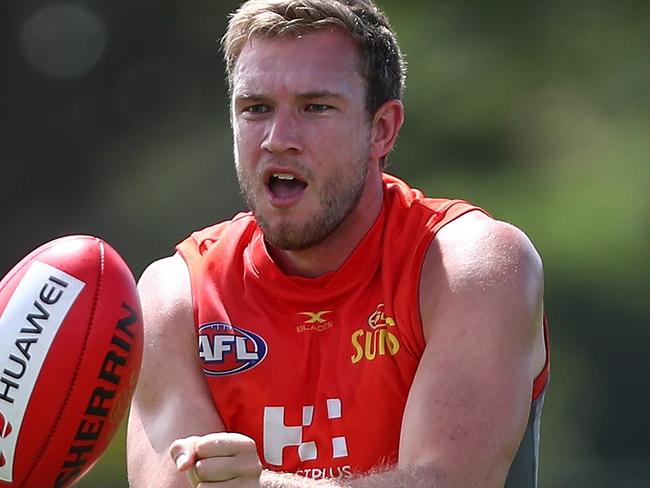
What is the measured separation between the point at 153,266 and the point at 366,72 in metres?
0.74

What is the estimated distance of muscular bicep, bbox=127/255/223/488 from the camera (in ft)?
9.79

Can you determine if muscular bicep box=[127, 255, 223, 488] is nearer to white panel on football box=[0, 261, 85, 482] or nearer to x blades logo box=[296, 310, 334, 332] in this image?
x blades logo box=[296, 310, 334, 332]

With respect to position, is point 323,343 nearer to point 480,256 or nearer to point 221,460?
point 480,256

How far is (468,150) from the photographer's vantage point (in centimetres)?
595

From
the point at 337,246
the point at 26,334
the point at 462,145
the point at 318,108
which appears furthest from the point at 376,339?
the point at 462,145

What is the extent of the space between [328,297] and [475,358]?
466 mm

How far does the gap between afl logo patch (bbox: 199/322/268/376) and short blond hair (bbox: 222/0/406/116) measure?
24.7 inches

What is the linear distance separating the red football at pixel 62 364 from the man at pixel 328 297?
412mm

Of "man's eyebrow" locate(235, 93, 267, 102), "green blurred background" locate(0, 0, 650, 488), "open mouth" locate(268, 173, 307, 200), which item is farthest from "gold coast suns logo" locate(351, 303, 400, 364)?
"green blurred background" locate(0, 0, 650, 488)

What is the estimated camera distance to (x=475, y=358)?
2756 mm

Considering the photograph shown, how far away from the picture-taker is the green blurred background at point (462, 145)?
553 centimetres

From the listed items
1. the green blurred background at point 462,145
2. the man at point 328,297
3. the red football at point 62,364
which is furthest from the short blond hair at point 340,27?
the green blurred background at point 462,145

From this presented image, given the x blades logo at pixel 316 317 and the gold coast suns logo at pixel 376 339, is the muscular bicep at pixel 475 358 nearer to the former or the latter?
the gold coast suns logo at pixel 376 339

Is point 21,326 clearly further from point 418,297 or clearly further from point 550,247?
point 550,247
